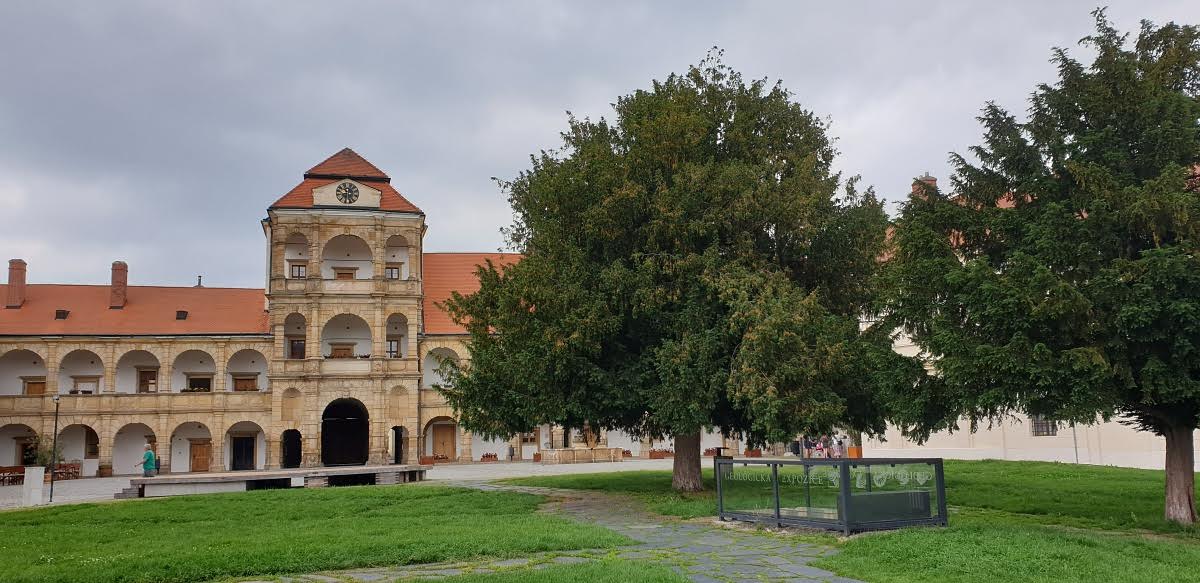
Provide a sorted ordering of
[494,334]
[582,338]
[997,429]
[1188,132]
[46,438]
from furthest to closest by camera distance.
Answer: [46,438] < [997,429] < [494,334] < [582,338] < [1188,132]

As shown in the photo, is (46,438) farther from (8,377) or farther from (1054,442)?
(1054,442)

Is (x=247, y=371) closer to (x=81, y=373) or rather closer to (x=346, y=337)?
(x=346, y=337)

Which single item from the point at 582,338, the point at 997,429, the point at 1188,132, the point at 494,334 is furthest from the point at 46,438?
the point at 1188,132

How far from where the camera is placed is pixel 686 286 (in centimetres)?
2045

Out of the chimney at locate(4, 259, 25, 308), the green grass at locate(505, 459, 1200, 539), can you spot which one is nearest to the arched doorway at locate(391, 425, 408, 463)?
the green grass at locate(505, 459, 1200, 539)

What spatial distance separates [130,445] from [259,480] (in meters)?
22.4

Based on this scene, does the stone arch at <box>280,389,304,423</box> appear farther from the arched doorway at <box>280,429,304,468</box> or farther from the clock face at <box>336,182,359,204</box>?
the clock face at <box>336,182,359,204</box>

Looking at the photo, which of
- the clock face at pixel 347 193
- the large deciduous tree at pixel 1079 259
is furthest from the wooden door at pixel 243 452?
the large deciduous tree at pixel 1079 259

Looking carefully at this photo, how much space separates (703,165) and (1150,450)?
68.0 ft

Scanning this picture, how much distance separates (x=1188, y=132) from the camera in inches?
517

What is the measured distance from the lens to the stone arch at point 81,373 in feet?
148

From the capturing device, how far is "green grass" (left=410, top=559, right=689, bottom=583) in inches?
370

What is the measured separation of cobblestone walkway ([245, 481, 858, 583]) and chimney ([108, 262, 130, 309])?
4053 cm

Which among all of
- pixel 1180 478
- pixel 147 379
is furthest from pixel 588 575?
pixel 147 379
